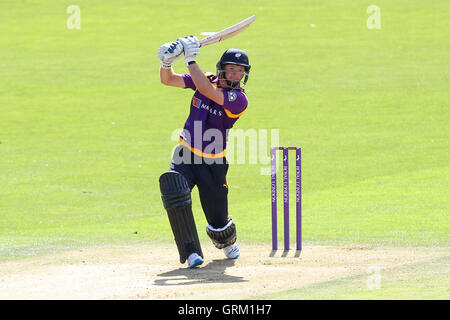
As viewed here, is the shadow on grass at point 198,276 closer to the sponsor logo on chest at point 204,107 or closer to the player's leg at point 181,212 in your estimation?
the player's leg at point 181,212

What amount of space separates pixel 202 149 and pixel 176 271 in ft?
4.12

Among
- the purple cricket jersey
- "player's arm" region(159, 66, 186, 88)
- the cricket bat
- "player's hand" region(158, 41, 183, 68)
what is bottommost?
the purple cricket jersey

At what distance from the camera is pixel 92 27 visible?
3158 cm

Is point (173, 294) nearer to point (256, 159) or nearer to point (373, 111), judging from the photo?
point (256, 159)

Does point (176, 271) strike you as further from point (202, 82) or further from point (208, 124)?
point (202, 82)

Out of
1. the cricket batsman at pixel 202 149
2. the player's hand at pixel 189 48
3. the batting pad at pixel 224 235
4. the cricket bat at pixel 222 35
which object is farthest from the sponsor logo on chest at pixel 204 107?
the batting pad at pixel 224 235

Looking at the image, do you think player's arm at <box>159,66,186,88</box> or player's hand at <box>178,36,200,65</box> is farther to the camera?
Answer: player's arm at <box>159,66,186,88</box>

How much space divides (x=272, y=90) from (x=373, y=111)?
342 centimetres

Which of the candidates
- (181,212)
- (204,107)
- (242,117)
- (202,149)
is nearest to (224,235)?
(181,212)

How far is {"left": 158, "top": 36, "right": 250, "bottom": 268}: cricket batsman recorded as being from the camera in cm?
862

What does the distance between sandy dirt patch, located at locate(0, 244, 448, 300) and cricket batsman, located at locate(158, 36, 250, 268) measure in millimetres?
318

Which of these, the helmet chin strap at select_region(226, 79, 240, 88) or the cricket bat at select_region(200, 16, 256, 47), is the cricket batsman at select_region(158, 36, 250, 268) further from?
the cricket bat at select_region(200, 16, 256, 47)

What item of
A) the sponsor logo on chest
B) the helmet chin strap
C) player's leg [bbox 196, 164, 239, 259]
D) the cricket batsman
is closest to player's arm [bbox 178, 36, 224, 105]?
the cricket batsman

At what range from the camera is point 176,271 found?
28.1ft
